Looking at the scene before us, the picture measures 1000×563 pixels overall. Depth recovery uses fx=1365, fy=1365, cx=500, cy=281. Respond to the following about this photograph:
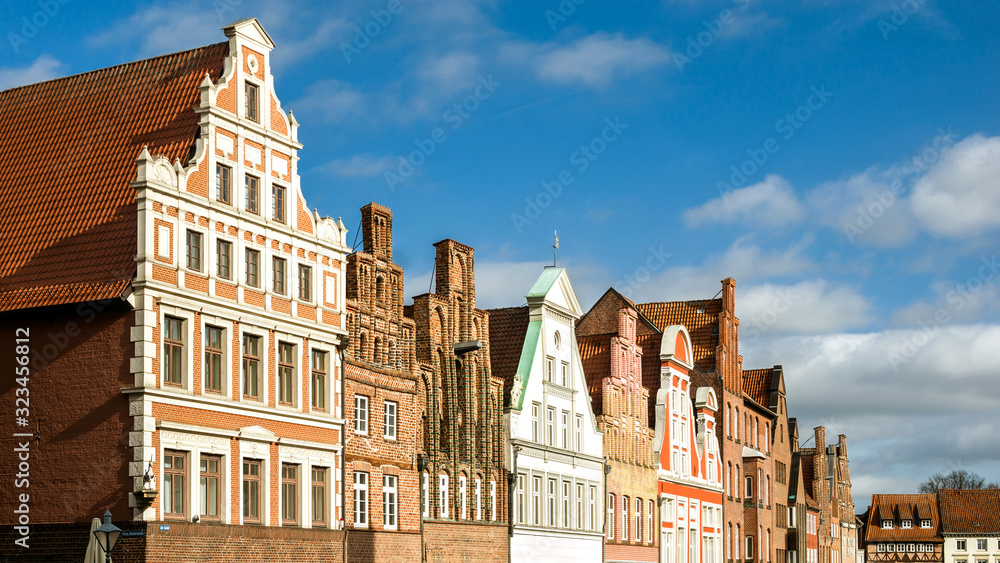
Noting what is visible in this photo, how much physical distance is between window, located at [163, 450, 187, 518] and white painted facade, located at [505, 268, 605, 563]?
17.1 m

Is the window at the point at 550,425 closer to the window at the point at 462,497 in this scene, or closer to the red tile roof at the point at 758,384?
the window at the point at 462,497

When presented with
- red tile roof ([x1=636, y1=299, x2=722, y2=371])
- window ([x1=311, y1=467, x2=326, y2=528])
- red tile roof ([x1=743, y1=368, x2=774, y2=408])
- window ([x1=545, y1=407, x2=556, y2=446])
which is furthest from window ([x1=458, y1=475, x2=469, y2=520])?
red tile roof ([x1=743, y1=368, x2=774, y2=408])

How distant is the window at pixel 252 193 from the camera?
119 ft

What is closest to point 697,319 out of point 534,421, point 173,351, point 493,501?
point 534,421

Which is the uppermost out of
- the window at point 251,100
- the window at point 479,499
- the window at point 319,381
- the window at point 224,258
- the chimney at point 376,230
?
the window at point 251,100

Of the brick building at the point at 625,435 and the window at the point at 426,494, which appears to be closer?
the window at the point at 426,494

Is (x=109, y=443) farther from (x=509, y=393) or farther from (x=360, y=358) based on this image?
(x=509, y=393)

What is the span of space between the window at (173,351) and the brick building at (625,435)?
2627 cm

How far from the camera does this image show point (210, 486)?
34031 mm

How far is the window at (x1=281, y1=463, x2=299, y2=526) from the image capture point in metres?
36.4

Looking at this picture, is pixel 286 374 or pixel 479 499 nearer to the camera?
pixel 286 374

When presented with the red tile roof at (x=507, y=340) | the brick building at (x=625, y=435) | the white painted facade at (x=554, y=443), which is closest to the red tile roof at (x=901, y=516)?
the brick building at (x=625, y=435)

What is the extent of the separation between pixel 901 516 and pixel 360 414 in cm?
12327

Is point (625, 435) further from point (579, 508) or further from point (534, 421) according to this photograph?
point (534, 421)
